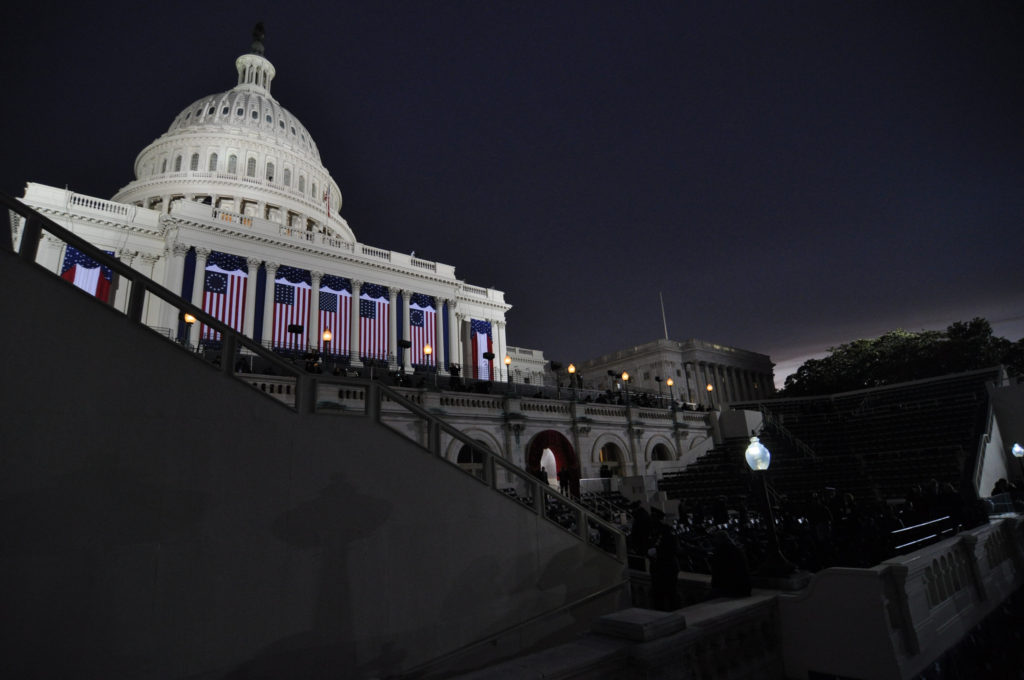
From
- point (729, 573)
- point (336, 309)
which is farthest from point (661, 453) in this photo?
point (729, 573)

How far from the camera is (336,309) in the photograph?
47.4 metres

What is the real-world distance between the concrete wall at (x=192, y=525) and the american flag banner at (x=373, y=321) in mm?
40255

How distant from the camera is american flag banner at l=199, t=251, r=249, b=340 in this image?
41438mm

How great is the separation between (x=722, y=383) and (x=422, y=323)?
203 ft

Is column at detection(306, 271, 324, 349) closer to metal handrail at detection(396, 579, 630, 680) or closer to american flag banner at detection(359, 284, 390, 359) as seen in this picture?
american flag banner at detection(359, 284, 390, 359)

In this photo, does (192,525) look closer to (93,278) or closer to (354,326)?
(93,278)

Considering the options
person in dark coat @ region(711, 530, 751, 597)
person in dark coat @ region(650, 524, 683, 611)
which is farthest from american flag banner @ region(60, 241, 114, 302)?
person in dark coat @ region(711, 530, 751, 597)

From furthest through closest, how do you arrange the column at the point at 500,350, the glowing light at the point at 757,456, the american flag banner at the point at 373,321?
the column at the point at 500,350 < the american flag banner at the point at 373,321 < the glowing light at the point at 757,456

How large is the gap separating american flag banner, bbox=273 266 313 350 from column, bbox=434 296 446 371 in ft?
41.7

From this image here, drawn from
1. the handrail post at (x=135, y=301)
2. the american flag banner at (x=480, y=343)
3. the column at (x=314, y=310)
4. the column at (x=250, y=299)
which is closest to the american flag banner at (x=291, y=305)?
the column at (x=314, y=310)

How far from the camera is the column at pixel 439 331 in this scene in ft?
172

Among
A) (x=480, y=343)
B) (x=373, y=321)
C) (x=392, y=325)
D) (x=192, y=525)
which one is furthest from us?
(x=480, y=343)

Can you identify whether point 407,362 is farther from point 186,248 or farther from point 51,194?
point 51,194

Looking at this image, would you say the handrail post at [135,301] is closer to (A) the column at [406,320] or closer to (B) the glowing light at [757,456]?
(B) the glowing light at [757,456]
